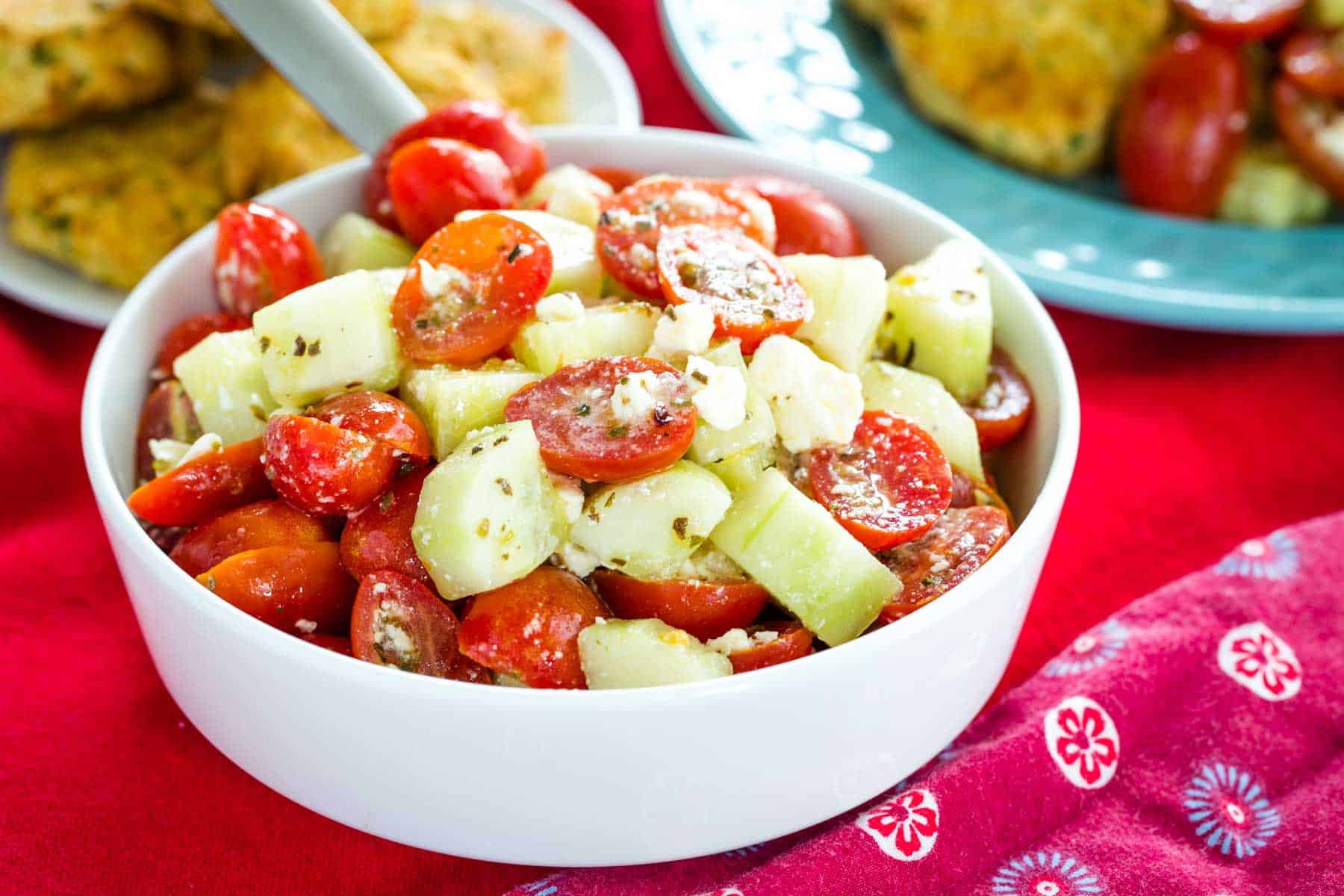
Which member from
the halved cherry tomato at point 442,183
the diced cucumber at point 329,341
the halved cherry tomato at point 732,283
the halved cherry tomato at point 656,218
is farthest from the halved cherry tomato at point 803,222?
the diced cucumber at point 329,341

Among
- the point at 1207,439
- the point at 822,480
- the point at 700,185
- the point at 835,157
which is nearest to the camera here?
the point at 822,480

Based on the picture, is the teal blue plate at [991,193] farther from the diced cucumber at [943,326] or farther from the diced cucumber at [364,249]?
the diced cucumber at [364,249]

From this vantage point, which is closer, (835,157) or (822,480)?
(822,480)

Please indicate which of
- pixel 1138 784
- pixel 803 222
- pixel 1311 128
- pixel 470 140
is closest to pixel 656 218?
pixel 803 222

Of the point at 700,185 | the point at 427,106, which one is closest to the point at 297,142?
the point at 427,106

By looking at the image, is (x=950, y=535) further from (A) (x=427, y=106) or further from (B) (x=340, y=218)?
(A) (x=427, y=106)
